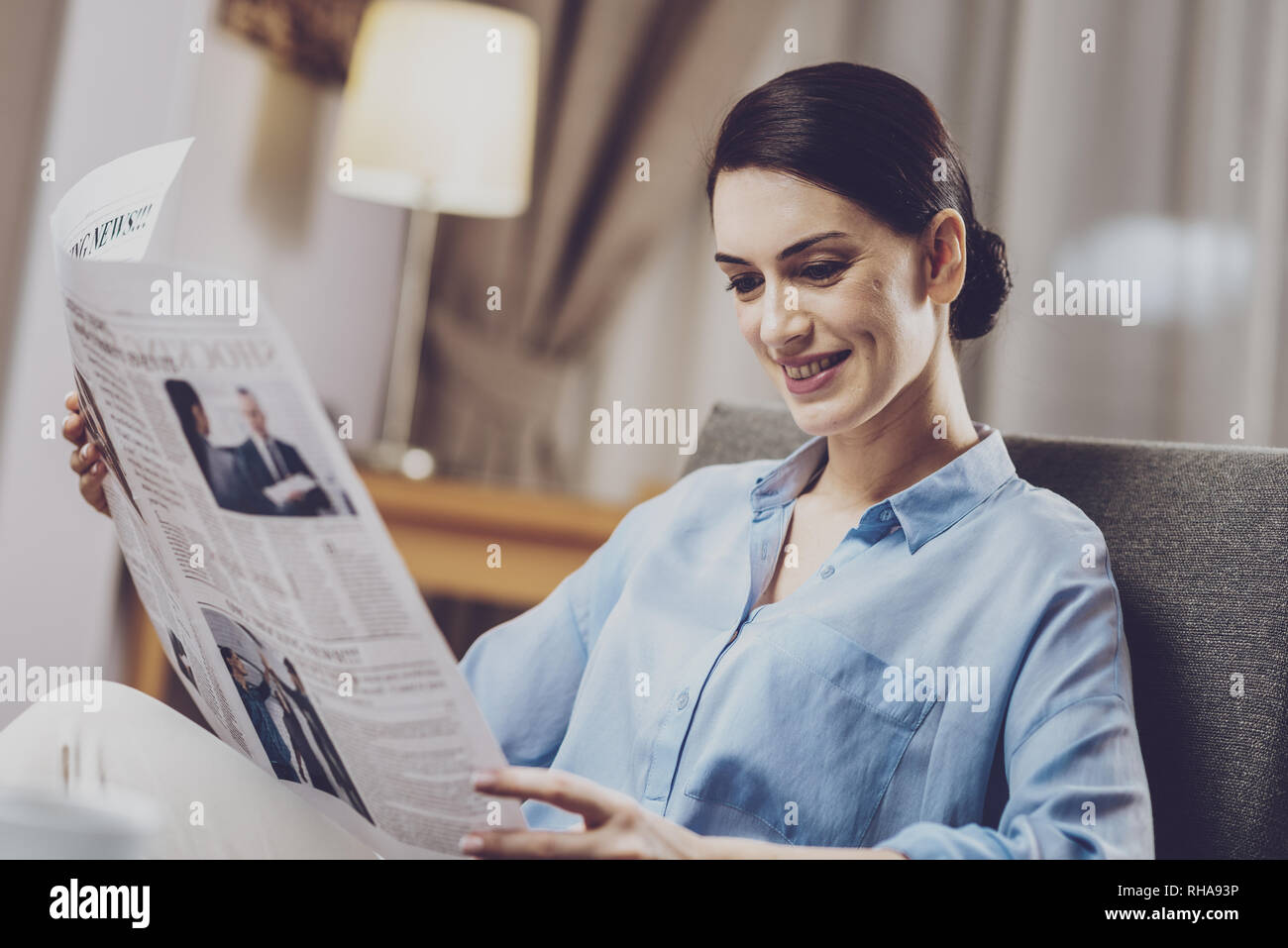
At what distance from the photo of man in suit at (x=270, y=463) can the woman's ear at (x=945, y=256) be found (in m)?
0.34

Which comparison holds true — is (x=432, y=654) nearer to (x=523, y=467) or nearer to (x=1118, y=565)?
(x=1118, y=565)

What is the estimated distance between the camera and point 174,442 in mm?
469

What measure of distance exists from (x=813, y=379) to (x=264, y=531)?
297 millimetres

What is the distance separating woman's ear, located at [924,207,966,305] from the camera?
59 centimetres

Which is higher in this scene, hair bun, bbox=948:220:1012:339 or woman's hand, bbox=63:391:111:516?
hair bun, bbox=948:220:1012:339

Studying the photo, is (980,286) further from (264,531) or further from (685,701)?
(264,531)

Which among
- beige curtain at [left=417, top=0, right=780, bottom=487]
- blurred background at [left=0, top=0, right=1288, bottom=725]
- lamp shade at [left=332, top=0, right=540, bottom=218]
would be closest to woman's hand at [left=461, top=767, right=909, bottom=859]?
blurred background at [left=0, top=0, right=1288, bottom=725]

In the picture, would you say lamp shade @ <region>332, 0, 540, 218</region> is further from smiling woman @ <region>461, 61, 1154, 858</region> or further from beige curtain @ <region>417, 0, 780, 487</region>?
smiling woman @ <region>461, 61, 1154, 858</region>

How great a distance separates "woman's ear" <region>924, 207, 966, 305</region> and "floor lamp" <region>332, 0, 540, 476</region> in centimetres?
114

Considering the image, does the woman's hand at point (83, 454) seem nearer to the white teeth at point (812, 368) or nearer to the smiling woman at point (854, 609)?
the smiling woman at point (854, 609)

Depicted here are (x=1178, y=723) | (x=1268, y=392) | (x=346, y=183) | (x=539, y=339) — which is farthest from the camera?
(x=539, y=339)

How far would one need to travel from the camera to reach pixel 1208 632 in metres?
0.57

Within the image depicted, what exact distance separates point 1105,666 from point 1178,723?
102 mm
